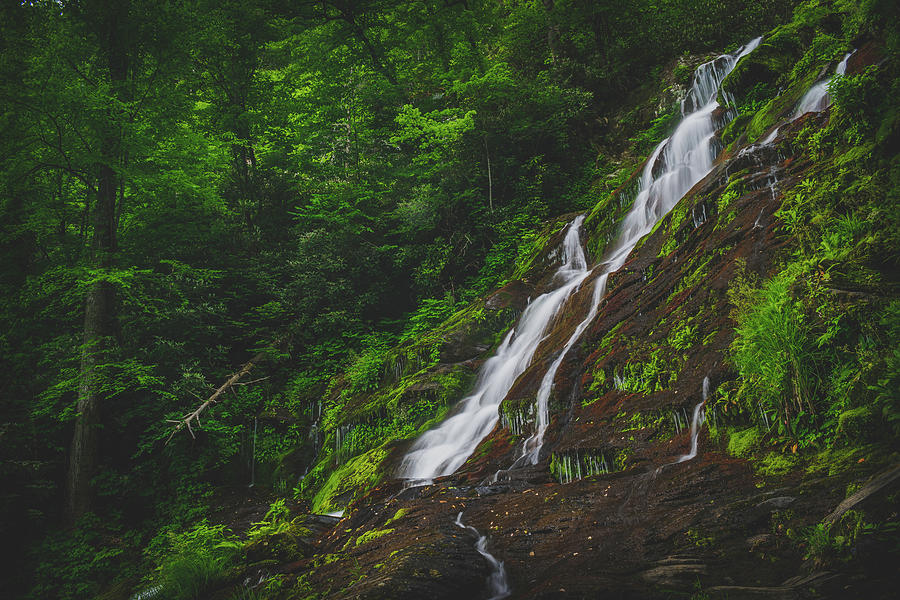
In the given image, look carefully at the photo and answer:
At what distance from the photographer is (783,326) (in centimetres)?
348

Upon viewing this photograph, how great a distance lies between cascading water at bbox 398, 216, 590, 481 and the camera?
7406mm

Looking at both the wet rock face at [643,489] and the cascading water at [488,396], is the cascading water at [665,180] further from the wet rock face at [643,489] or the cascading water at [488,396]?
the cascading water at [488,396]

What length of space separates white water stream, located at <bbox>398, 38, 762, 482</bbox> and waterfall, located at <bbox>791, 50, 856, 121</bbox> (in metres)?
1.97

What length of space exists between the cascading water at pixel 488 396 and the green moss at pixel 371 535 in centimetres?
197

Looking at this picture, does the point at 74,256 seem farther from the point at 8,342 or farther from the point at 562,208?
the point at 562,208

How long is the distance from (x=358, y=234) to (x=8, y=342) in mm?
8923

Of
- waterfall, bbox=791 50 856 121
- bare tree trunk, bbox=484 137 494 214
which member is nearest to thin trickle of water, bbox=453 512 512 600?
waterfall, bbox=791 50 856 121

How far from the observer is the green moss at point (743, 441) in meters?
3.64

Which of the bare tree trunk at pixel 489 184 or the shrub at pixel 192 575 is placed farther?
the bare tree trunk at pixel 489 184

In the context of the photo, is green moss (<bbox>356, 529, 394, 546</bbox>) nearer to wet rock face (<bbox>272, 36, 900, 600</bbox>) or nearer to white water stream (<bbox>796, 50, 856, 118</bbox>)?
wet rock face (<bbox>272, 36, 900, 600</bbox>)

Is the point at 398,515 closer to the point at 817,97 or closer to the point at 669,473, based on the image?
the point at 669,473

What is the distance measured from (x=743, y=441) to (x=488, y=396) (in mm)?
5043

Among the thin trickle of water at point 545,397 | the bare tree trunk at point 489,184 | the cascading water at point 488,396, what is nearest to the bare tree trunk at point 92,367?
the cascading water at point 488,396

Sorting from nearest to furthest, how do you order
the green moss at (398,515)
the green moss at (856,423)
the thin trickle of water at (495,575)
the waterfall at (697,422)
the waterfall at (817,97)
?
the green moss at (856,423), the thin trickle of water at (495,575), the waterfall at (697,422), the green moss at (398,515), the waterfall at (817,97)
